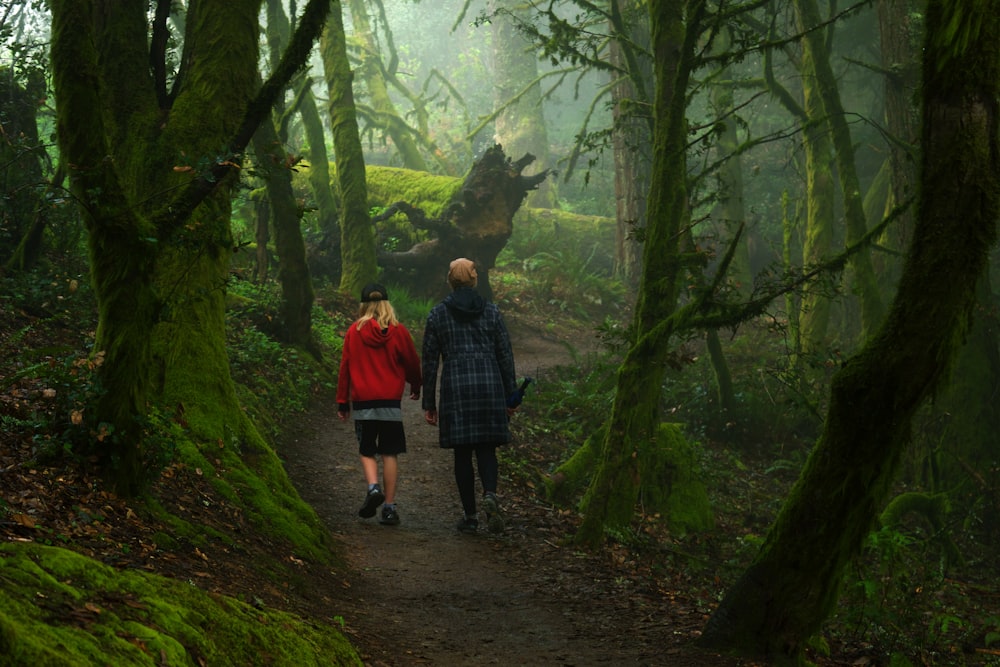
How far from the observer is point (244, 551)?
5379 millimetres

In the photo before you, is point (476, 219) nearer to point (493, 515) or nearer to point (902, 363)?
point (493, 515)

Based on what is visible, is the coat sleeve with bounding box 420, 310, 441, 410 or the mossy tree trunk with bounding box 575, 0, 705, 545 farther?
the coat sleeve with bounding box 420, 310, 441, 410

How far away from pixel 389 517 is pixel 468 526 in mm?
737

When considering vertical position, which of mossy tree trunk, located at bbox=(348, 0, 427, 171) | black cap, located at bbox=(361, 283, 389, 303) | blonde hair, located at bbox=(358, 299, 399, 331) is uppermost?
mossy tree trunk, located at bbox=(348, 0, 427, 171)

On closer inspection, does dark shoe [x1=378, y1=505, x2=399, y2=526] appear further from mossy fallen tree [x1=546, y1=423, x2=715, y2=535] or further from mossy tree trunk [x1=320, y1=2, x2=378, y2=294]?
mossy tree trunk [x1=320, y1=2, x2=378, y2=294]

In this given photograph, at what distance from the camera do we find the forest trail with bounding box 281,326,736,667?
5199mm

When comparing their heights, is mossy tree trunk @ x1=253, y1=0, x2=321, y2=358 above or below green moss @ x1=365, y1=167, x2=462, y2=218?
below

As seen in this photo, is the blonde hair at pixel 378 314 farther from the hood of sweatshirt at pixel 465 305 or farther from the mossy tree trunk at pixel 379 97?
the mossy tree trunk at pixel 379 97

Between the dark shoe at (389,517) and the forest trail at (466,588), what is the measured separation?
0.19 feet

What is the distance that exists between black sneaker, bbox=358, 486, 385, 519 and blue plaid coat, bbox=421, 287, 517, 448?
0.75 m

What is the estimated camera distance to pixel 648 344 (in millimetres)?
7566

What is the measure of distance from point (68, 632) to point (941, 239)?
404 centimetres

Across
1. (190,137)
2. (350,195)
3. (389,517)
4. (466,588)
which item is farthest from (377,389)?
(350,195)

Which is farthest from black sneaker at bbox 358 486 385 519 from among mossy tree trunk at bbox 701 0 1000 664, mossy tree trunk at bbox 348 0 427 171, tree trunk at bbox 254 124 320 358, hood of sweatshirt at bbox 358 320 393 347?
mossy tree trunk at bbox 348 0 427 171
